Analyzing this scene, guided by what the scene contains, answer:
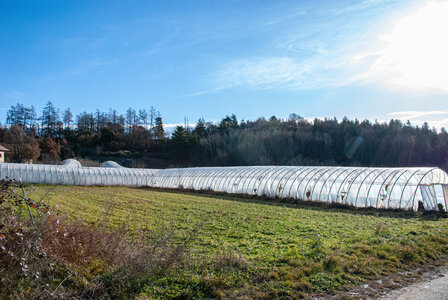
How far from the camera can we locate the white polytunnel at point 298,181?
18984 millimetres

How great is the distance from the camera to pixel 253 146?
220 feet

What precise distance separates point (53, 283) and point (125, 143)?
73933 millimetres

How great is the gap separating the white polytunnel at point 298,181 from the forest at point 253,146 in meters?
19.9

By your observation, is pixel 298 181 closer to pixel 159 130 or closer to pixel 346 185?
pixel 346 185

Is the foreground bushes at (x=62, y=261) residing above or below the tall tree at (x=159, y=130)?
below

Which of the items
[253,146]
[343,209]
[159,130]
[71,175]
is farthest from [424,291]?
[159,130]

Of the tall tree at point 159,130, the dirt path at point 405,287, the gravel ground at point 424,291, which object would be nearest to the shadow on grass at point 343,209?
the dirt path at point 405,287

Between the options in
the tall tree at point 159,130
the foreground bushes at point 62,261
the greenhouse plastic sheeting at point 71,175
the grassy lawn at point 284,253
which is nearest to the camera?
the foreground bushes at point 62,261

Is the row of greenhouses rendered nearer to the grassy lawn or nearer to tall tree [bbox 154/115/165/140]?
the grassy lawn

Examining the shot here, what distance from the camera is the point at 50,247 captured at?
6.44 m

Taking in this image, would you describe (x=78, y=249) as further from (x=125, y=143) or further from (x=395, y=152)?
(x=125, y=143)

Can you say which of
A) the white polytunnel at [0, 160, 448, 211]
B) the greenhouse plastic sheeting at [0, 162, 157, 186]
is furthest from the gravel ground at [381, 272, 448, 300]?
the greenhouse plastic sheeting at [0, 162, 157, 186]

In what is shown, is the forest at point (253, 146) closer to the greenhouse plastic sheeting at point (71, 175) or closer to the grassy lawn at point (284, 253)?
the greenhouse plastic sheeting at point (71, 175)

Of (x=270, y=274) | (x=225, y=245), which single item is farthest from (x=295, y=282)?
(x=225, y=245)
